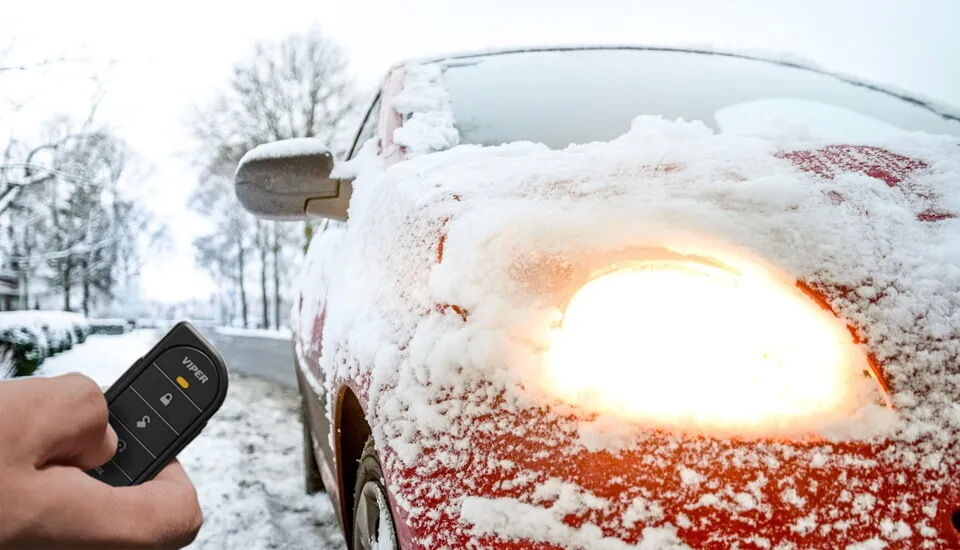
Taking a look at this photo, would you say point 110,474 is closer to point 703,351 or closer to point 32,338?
point 703,351

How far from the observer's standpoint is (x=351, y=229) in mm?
1943

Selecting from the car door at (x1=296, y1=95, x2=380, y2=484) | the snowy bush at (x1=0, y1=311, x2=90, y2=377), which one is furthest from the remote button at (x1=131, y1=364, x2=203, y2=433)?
the snowy bush at (x1=0, y1=311, x2=90, y2=377)

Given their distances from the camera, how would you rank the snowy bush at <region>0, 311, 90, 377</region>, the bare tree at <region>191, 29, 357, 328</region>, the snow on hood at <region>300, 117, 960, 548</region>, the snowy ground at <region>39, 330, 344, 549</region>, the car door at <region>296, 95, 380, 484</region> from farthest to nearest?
the bare tree at <region>191, 29, 357, 328</region>, the snowy bush at <region>0, 311, 90, 377</region>, the snowy ground at <region>39, 330, 344, 549</region>, the car door at <region>296, 95, 380, 484</region>, the snow on hood at <region>300, 117, 960, 548</region>

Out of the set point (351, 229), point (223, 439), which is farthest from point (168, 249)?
point (351, 229)

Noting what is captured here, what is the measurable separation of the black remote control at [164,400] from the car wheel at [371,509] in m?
0.47

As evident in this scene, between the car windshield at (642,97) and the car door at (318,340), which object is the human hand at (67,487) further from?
the car windshield at (642,97)

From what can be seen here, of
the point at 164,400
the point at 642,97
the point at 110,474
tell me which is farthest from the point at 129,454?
the point at 642,97

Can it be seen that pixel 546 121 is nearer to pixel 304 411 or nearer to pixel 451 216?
pixel 451 216

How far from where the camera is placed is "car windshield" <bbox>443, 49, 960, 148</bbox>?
2162 mm

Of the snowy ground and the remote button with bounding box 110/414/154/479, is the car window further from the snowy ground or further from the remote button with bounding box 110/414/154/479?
the remote button with bounding box 110/414/154/479

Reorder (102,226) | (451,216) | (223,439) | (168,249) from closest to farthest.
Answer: (451,216), (223,439), (102,226), (168,249)

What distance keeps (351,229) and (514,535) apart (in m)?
1.21

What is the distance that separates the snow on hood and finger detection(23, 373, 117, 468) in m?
0.50

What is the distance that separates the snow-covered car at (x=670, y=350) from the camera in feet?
2.86
